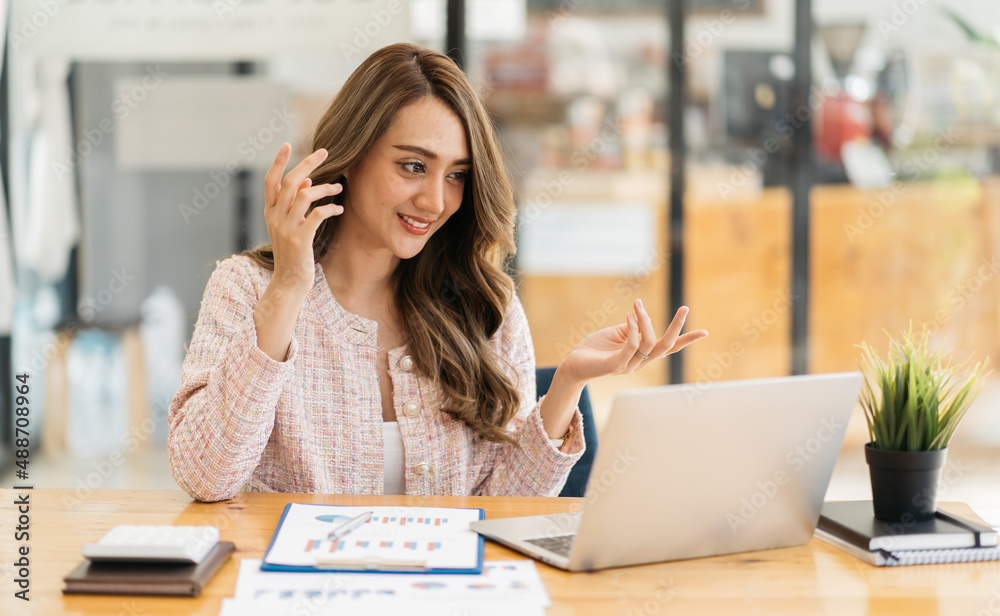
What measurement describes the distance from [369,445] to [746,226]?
2.52 metres

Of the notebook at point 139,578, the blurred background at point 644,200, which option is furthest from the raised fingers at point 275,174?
the blurred background at point 644,200

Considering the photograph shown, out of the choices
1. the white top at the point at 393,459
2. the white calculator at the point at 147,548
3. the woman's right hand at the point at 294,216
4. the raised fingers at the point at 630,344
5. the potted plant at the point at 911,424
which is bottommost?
the white top at the point at 393,459

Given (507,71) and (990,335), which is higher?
(507,71)

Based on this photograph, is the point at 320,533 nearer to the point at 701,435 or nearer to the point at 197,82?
the point at 701,435

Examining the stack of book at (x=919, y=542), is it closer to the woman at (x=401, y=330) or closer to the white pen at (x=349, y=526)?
the woman at (x=401, y=330)

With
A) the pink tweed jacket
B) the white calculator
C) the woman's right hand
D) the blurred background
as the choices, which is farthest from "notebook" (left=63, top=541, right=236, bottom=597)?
the blurred background

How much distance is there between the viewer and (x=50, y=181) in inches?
137

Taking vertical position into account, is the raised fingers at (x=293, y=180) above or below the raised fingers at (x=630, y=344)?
above

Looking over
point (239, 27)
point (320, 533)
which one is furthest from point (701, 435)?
point (239, 27)

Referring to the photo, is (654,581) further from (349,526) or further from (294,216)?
(294,216)

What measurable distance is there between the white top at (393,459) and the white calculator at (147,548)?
634 mm

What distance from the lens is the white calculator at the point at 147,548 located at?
3.57ft

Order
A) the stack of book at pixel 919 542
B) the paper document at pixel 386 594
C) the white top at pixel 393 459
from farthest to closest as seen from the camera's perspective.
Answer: the white top at pixel 393 459 → the stack of book at pixel 919 542 → the paper document at pixel 386 594

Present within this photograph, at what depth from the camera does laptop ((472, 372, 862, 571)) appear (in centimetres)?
110
